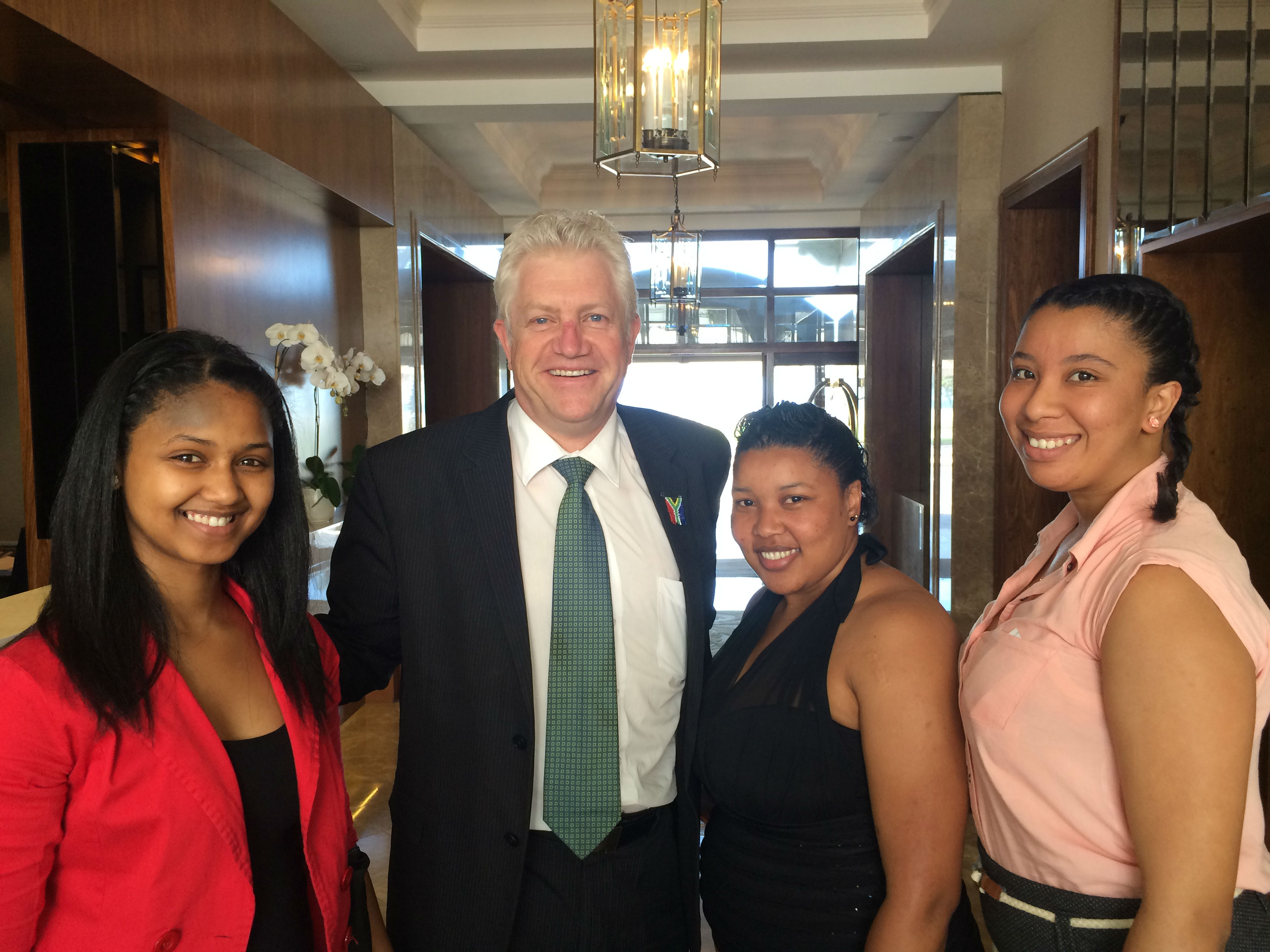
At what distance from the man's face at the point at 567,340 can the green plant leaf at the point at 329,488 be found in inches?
127

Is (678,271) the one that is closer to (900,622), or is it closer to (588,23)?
(588,23)

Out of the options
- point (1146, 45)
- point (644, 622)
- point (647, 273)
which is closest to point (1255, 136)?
point (1146, 45)

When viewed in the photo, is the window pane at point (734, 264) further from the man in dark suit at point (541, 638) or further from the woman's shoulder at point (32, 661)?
the woman's shoulder at point (32, 661)

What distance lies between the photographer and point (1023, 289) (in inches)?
203

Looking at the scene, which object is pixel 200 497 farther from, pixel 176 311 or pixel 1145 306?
pixel 176 311

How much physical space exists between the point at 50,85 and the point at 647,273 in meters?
7.84

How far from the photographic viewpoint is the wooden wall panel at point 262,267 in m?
3.70

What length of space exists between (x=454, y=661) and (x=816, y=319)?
8.88 meters

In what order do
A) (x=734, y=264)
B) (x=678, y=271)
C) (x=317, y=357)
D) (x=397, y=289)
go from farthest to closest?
(x=734, y=264), (x=678, y=271), (x=397, y=289), (x=317, y=357)

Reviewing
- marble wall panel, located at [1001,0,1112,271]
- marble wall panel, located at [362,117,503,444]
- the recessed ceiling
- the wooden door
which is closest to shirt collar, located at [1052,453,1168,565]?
marble wall panel, located at [1001,0,1112,271]

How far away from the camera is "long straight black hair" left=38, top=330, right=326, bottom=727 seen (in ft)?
3.77

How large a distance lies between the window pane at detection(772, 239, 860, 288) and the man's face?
8.48m

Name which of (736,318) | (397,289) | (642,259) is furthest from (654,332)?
(397,289)

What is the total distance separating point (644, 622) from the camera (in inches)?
70.5
